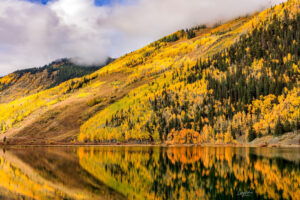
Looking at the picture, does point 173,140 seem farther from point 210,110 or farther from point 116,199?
point 116,199

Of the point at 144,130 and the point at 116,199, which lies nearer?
the point at 116,199

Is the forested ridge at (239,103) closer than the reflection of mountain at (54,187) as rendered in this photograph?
No

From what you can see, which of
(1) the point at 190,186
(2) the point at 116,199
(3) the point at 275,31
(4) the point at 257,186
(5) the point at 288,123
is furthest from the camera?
(3) the point at 275,31

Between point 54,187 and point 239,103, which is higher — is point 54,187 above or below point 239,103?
below

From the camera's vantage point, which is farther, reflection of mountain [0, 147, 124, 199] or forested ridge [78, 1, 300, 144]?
forested ridge [78, 1, 300, 144]

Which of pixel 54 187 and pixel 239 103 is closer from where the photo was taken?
pixel 54 187

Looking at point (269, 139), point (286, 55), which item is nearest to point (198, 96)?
point (286, 55)

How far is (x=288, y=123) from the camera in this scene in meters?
118

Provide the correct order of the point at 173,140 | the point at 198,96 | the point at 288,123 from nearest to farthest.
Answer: the point at 288,123 < the point at 173,140 < the point at 198,96

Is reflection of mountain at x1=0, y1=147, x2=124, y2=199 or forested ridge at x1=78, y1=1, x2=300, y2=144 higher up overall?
forested ridge at x1=78, y1=1, x2=300, y2=144

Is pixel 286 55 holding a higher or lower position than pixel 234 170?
higher

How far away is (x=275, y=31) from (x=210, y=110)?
7956 cm

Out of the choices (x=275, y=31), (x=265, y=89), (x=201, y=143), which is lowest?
(x=201, y=143)

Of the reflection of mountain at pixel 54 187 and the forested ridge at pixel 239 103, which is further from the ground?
the forested ridge at pixel 239 103
